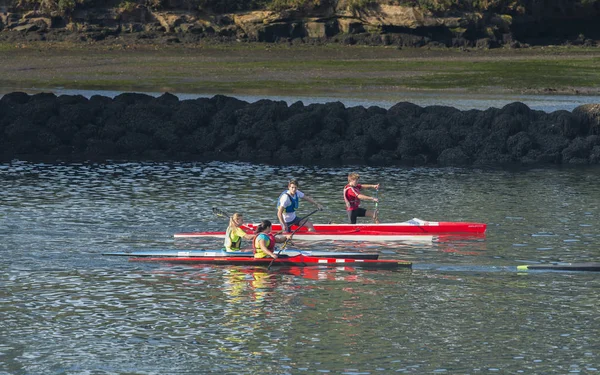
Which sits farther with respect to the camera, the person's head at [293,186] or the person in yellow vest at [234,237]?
the person's head at [293,186]

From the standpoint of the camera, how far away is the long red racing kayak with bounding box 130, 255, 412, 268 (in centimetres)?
2705

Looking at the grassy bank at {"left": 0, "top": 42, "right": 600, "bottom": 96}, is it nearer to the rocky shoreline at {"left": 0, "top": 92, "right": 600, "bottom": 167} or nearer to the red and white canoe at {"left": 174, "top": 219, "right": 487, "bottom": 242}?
the rocky shoreline at {"left": 0, "top": 92, "right": 600, "bottom": 167}

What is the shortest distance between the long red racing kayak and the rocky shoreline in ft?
64.8

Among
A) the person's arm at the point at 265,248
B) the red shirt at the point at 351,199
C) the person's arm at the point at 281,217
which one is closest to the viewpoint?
the person's arm at the point at 265,248

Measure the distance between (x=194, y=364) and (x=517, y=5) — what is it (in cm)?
7442

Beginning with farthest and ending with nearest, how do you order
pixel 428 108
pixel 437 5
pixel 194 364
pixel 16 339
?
1. pixel 437 5
2. pixel 428 108
3. pixel 16 339
4. pixel 194 364

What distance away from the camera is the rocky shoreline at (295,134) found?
158ft

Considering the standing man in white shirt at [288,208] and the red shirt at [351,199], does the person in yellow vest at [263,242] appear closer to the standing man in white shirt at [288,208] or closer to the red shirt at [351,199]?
the standing man in white shirt at [288,208]

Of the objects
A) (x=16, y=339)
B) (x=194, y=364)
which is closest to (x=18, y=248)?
(x=16, y=339)

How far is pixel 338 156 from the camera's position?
4847 centimetres

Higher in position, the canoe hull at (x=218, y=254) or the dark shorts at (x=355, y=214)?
the canoe hull at (x=218, y=254)

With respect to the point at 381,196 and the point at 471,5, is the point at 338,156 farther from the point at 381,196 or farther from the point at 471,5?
the point at 471,5

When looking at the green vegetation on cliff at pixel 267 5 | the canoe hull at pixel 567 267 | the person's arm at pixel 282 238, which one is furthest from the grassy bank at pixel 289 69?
the canoe hull at pixel 567 267

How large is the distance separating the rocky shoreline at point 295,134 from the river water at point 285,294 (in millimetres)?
9183
